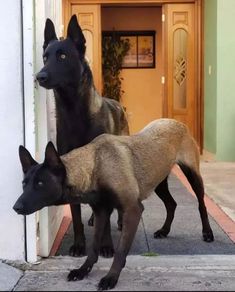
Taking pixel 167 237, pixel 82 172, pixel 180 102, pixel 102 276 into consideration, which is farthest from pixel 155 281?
pixel 180 102

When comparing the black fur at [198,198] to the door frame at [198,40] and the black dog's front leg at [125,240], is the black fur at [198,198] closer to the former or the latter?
the black dog's front leg at [125,240]

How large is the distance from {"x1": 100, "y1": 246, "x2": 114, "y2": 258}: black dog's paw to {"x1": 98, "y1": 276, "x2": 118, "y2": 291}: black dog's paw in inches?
29.5

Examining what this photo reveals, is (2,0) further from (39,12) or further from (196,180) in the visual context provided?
(196,180)

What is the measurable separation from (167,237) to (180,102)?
621cm

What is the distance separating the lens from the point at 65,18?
11.0 metres

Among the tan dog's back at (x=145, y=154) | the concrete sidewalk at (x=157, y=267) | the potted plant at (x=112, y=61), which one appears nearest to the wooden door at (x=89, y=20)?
the potted plant at (x=112, y=61)

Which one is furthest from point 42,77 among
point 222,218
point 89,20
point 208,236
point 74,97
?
point 89,20

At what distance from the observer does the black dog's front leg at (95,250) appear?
159 inches

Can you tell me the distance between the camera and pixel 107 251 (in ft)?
15.1

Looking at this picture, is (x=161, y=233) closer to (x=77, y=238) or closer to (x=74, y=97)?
(x=77, y=238)

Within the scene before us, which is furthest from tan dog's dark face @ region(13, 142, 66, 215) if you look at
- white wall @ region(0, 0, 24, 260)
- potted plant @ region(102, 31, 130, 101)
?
potted plant @ region(102, 31, 130, 101)

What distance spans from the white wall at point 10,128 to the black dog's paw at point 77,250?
463 millimetres

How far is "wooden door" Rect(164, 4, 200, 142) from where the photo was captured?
35.7ft

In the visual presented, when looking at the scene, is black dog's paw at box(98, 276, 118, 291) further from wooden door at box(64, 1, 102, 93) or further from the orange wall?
the orange wall
